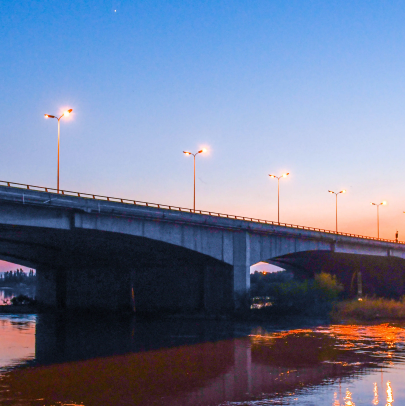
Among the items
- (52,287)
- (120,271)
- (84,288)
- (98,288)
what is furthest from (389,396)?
(52,287)

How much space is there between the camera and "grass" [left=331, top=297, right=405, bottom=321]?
51781 mm

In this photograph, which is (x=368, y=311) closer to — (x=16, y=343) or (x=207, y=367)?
(x=16, y=343)

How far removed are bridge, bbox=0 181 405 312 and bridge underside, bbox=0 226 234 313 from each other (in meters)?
0.11

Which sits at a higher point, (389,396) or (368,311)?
(368,311)

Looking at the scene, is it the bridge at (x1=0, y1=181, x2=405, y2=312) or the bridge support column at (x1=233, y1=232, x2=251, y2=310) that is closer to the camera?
the bridge at (x1=0, y1=181, x2=405, y2=312)

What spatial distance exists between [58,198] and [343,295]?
233 ft

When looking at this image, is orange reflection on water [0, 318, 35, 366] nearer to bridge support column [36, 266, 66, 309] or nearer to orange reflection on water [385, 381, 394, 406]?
orange reflection on water [385, 381, 394, 406]

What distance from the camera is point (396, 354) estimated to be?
26438 millimetres

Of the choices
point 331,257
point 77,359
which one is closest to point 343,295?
point 331,257

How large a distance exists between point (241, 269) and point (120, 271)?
18658mm

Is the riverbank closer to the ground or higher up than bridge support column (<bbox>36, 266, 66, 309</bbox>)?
closer to the ground

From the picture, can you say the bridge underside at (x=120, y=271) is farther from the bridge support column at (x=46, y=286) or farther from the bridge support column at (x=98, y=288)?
the bridge support column at (x=46, y=286)

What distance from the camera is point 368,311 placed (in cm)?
5262

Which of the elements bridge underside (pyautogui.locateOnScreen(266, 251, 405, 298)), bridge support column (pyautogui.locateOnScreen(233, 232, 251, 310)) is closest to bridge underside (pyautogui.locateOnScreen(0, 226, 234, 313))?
bridge support column (pyautogui.locateOnScreen(233, 232, 251, 310))
